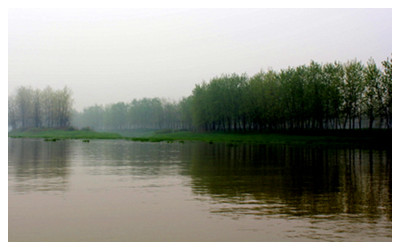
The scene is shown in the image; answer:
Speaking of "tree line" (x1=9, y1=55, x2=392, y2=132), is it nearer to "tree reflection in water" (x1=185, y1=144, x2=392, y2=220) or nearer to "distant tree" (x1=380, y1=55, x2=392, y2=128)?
"distant tree" (x1=380, y1=55, x2=392, y2=128)

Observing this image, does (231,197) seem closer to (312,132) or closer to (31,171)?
(31,171)

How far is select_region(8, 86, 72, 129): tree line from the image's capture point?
12400cm

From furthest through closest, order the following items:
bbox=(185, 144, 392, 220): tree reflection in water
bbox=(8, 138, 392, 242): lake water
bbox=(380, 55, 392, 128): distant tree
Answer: bbox=(380, 55, 392, 128): distant tree, bbox=(185, 144, 392, 220): tree reflection in water, bbox=(8, 138, 392, 242): lake water

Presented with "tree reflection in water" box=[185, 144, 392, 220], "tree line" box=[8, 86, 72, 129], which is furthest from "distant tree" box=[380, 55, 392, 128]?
"tree line" box=[8, 86, 72, 129]

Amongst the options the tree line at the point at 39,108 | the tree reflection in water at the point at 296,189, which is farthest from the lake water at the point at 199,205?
the tree line at the point at 39,108

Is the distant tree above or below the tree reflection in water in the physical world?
above

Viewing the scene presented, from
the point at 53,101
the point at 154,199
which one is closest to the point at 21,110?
the point at 53,101

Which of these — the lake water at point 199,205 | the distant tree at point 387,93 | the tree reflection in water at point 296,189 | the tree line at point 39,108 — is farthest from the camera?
the tree line at point 39,108

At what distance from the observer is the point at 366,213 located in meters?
13.4

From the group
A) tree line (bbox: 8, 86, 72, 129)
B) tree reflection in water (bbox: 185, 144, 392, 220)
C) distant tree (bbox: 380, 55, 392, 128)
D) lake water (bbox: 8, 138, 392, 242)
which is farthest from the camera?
tree line (bbox: 8, 86, 72, 129)

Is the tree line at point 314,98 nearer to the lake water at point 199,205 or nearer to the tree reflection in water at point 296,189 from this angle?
the tree reflection in water at point 296,189

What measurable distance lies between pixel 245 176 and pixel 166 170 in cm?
528

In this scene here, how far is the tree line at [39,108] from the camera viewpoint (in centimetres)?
12400

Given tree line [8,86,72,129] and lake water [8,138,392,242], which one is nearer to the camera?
lake water [8,138,392,242]
